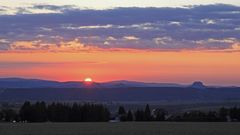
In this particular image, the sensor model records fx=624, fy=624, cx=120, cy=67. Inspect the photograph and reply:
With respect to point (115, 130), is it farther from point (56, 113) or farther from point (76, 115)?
point (56, 113)

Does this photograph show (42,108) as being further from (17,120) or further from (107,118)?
(107,118)

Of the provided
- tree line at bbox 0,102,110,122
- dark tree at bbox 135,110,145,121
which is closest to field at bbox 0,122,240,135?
tree line at bbox 0,102,110,122

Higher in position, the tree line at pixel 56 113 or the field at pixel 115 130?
the tree line at pixel 56 113

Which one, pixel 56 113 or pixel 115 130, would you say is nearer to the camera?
pixel 115 130

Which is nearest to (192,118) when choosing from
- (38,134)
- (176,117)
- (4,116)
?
(176,117)

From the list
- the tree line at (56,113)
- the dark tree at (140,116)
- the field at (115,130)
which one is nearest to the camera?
the field at (115,130)

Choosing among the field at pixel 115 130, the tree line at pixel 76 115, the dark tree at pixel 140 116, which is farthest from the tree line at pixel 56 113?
the field at pixel 115 130

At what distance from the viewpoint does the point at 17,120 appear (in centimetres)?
11762

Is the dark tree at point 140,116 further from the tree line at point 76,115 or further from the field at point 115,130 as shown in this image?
the field at point 115,130

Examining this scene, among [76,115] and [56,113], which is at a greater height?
[56,113]

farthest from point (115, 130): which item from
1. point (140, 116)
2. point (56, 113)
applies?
point (56, 113)

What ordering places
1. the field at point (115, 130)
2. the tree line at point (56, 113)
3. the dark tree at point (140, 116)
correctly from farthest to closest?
A: the dark tree at point (140, 116) < the tree line at point (56, 113) < the field at point (115, 130)

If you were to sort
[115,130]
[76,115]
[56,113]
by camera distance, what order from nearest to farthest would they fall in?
[115,130] < [76,115] < [56,113]

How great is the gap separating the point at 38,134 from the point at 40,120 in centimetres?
5723
